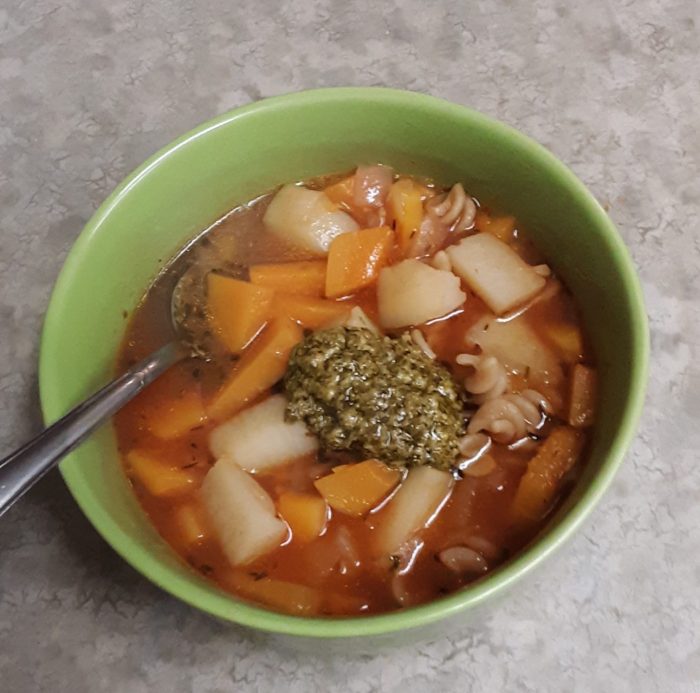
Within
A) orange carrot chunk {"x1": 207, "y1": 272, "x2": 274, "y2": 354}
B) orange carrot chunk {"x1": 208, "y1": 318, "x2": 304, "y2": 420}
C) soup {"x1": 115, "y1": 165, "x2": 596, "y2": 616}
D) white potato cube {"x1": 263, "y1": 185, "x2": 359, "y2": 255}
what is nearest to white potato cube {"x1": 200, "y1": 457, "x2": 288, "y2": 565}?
soup {"x1": 115, "y1": 165, "x2": 596, "y2": 616}

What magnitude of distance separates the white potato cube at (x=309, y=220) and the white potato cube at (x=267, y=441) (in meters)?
0.32

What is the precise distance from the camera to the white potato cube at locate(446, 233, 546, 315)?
155cm

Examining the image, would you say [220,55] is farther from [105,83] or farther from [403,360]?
[403,360]

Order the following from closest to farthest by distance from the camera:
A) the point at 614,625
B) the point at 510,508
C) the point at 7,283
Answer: the point at 510,508
the point at 614,625
the point at 7,283

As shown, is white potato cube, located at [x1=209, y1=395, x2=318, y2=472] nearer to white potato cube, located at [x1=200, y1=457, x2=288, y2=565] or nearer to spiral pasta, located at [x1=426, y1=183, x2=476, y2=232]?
white potato cube, located at [x1=200, y1=457, x2=288, y2=565]

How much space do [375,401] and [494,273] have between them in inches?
14.0

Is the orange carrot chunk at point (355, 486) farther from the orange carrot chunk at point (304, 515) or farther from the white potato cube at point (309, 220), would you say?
the white potato cube at point (309, 220)

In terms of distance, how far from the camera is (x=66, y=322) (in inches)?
55.3

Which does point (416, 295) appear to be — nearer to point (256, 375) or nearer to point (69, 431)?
point (256, 375)

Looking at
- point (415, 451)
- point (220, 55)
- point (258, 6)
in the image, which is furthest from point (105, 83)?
point (415, 451)

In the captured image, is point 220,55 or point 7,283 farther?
point 220,55

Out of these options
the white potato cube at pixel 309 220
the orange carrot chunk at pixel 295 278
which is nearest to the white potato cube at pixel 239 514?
the orange carrot chunk at pixel 295 278

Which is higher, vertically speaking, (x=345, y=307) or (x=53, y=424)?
(x=53, y=424)

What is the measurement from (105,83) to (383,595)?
4.51ft
